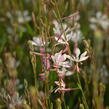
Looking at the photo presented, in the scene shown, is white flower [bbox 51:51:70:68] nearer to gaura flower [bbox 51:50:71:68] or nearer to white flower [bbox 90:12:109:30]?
gaura flower [bbox 51:50:71:68]

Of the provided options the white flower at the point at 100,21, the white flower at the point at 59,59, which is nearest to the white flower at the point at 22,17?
the white flower at the point at 100,21

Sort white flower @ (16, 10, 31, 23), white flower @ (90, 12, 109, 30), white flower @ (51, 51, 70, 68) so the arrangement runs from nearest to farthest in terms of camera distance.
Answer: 1. white flower @ (51, 51, 70, 68)
2. white flower @ (90, 12, 109, 30)
3. white flower @ (16, 10, 31, 23)

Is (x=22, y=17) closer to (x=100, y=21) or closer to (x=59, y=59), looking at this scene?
(x=100, y=21)

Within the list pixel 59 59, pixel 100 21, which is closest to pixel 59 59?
pixel 59 59

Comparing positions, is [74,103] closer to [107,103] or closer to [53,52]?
[107,103]

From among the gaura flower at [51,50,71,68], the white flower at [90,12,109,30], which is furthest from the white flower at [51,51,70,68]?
the white flower at [90,12,109,30]

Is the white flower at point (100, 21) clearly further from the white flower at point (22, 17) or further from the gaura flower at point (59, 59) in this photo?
the gaura flower at point (59, 59)

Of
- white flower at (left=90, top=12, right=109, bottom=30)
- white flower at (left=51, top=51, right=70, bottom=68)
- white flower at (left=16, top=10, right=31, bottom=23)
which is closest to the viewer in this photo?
white flower at (left=51, top=51, right=70, bottom=68)

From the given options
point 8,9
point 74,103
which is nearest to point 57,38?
point 74,103
